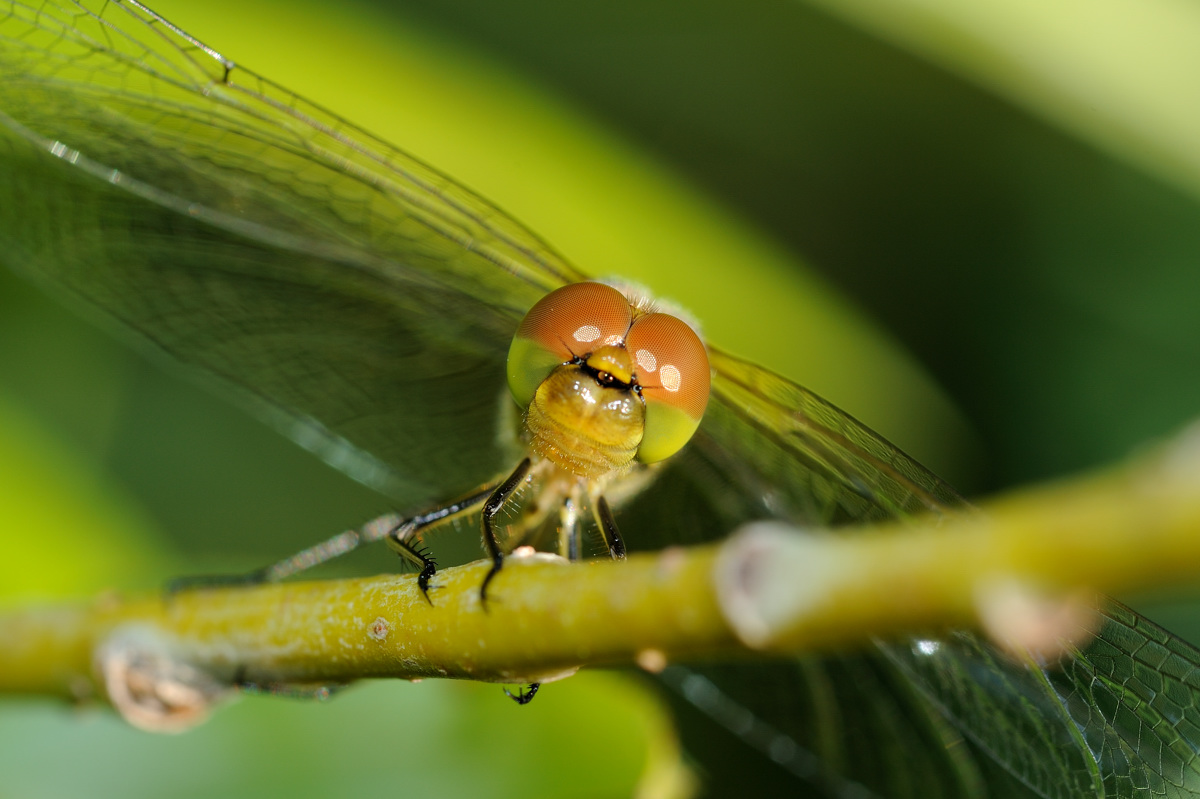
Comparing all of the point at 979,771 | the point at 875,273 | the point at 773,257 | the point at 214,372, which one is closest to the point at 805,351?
the point at 773,257

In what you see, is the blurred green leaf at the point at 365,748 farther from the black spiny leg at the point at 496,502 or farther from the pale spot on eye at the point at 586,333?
the pale spot on eye at the point at 586,333

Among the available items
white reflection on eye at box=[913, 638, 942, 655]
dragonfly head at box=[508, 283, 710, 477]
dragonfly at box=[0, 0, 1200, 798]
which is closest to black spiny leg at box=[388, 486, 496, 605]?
dragonfly head at box=[508, 283, 710, 477]

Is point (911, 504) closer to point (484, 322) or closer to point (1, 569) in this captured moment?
point (484, 322)

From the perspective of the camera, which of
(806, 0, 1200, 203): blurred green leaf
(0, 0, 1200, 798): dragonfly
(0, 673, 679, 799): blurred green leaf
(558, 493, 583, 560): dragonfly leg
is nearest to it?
(0, 673, 679, 799): blurred green leaf

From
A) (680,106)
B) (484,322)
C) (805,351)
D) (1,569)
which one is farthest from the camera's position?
(680,106)

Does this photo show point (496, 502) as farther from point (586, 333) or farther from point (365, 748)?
point (365, 748)

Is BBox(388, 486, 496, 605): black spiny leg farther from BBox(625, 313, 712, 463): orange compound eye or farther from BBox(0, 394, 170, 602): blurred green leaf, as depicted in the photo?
BBox(0, 394, 170, 602): blurred green leaf

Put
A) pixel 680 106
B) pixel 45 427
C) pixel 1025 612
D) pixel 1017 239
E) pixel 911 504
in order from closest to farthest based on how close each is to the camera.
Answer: pixel 1025 612 → pixel 911 504 → pixel 45 427 → pixel 1017 239 → pixel 680 106
